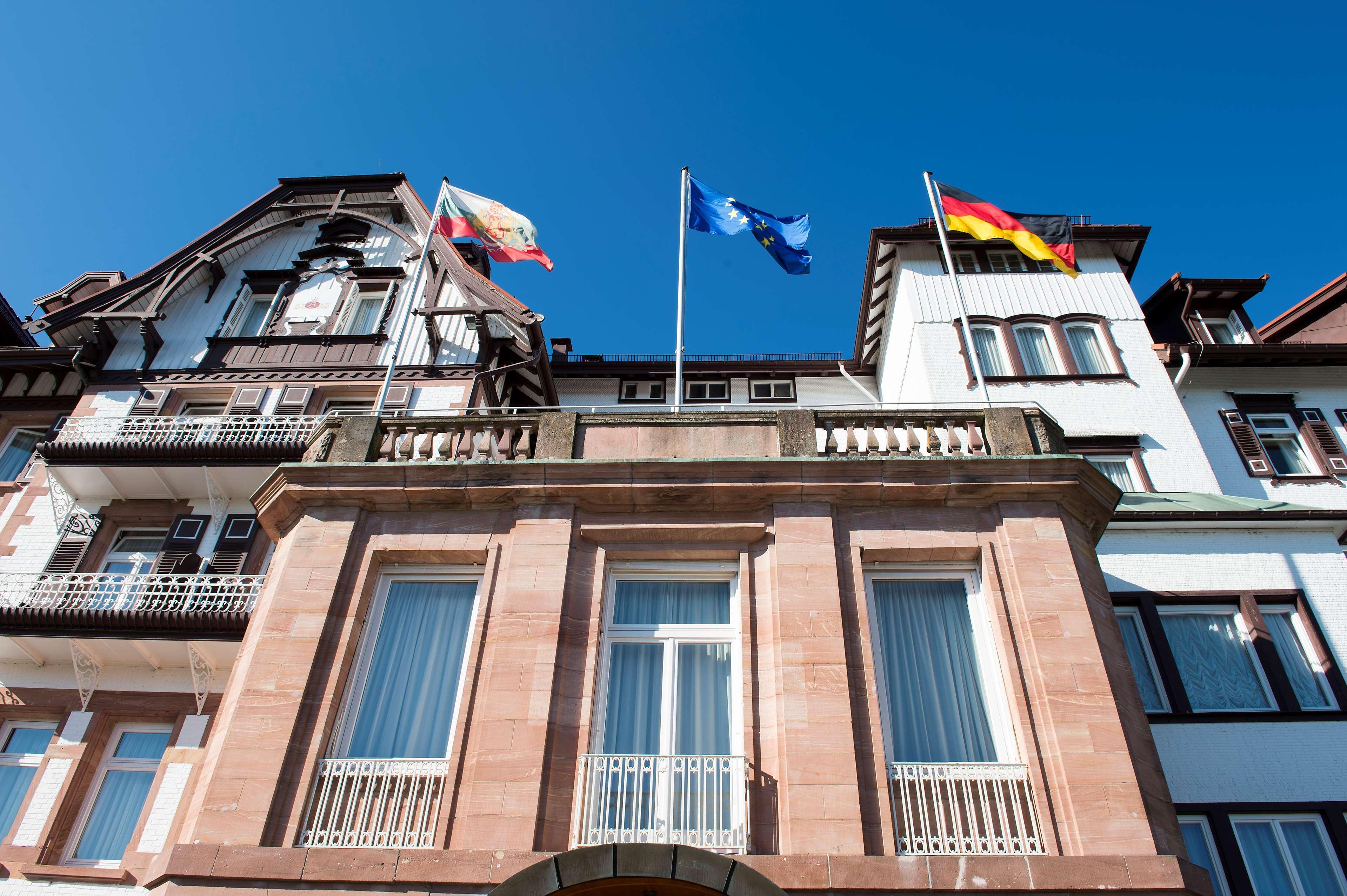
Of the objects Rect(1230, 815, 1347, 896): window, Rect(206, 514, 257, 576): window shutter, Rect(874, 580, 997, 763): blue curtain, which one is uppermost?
Rect(206, 514, 257, 576): window shutter

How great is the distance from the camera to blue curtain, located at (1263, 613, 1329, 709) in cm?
1364

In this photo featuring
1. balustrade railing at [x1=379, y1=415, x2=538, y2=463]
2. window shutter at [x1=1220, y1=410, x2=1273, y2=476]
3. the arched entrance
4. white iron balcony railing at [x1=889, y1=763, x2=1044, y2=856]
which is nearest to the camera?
the arched entrance

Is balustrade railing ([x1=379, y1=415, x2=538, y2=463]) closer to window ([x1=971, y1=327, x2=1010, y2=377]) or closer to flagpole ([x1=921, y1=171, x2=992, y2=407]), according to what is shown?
flagpole ([x1=921, y1=171, x2=992, y2=407])

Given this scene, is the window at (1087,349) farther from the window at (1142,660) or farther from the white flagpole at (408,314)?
the white flagpole at (408,314)

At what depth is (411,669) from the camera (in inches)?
408

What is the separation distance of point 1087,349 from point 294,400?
59.2 ft

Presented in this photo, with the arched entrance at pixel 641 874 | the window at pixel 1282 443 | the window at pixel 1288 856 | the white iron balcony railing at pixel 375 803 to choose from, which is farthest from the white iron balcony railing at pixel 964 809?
the window at pixel 1282 443

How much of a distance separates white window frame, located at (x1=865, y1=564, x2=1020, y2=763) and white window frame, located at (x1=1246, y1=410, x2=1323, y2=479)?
40.8 feet

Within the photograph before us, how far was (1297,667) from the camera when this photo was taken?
13992mm

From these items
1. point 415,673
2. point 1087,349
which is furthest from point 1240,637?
point 415,673

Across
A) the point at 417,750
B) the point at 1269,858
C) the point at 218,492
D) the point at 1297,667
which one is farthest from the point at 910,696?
the point at 218,492

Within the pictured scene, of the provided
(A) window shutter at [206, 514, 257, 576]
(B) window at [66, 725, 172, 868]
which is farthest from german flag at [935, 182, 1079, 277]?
(B) window at [66, 725, 172, 868]

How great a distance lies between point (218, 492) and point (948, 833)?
49.2 feet

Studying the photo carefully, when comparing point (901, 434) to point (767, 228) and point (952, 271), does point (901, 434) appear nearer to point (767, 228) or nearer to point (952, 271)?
point (952, 271)
